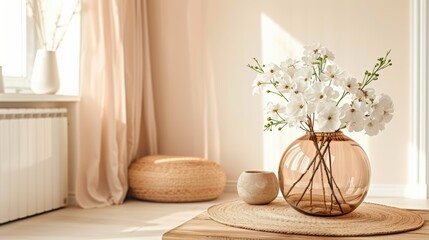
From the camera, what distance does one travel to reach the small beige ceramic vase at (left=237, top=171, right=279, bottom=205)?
6.29ft

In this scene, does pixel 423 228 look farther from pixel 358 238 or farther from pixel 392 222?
pixel 358 238

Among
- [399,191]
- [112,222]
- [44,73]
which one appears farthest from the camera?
[399,191]

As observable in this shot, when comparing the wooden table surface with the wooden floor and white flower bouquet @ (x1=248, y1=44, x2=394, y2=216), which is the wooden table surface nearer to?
white flower bouquet @ (x1=248, y1=44, x2=394, y2=216)

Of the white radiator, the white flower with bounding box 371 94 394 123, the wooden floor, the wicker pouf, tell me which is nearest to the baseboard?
the wooden floor

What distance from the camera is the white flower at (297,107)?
1.68 metres

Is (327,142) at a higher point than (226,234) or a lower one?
higher

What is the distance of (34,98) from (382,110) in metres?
2.32

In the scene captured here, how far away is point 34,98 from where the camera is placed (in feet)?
11.4

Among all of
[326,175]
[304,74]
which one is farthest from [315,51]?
[326,175]

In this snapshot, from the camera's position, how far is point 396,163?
4.28 m

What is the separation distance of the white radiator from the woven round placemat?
5.73 ft

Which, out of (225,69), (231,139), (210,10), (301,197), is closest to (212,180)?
(231,139)

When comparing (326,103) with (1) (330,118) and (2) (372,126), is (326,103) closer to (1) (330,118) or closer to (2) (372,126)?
(1) (330,118)

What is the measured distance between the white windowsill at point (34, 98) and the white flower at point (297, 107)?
2.00 meters
